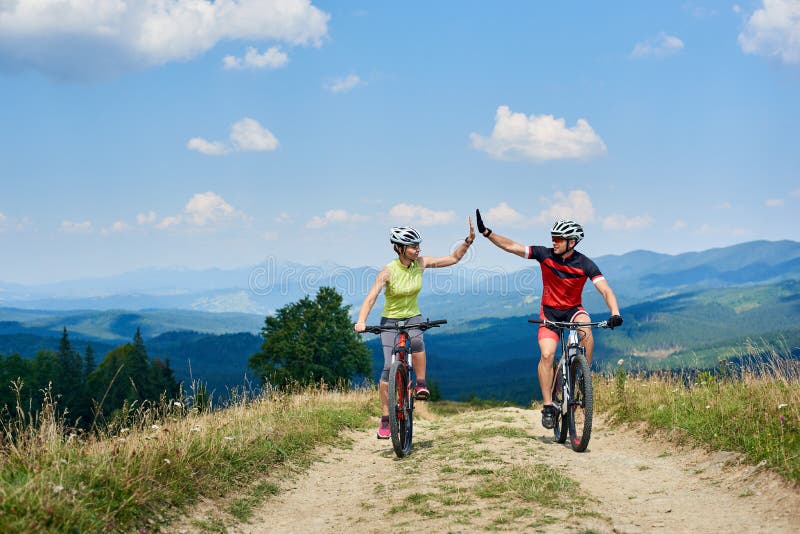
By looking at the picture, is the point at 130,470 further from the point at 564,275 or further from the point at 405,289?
the point at 564,275

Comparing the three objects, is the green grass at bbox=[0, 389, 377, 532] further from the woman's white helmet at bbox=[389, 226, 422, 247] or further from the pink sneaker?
the woman's white helmet at bbox=[389, 226, 422, 247]

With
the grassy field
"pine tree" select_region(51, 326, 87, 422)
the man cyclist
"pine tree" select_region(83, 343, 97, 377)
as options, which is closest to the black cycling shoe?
the man cyclist

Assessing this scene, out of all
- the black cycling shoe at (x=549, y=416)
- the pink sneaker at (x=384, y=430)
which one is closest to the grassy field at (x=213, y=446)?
the pink sneaker at (x=384, y=430)

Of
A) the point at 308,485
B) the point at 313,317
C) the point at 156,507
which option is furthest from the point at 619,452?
the point at 313,317

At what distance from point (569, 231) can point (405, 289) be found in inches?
101

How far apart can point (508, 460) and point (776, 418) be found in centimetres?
332

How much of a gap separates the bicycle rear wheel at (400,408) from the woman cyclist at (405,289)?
0.20 m

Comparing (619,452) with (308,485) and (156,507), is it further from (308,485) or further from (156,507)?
(156,507)

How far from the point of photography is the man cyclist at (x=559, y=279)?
9.41m

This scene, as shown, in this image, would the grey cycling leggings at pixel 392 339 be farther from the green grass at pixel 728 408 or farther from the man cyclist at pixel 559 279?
the green grass at pixel 728 408

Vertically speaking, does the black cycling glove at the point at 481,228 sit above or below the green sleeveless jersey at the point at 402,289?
above

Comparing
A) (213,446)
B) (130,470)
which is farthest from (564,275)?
(130,470)

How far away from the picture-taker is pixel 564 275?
375 inches

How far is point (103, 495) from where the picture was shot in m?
5.62
